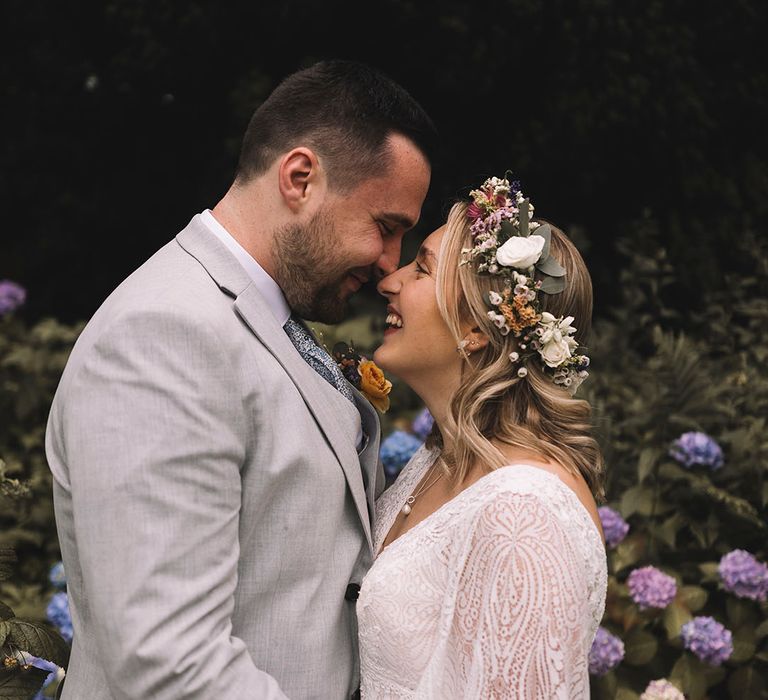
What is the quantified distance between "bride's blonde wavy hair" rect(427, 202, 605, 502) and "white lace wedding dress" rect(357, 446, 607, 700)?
0.24 meters

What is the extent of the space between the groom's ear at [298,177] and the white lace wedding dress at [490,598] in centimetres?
85

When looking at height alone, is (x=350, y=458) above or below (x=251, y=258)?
below

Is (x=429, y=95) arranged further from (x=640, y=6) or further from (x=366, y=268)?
(x=366, y=268)

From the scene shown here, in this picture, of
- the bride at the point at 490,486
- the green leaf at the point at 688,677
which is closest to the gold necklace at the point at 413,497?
the bride at the point at 490,486

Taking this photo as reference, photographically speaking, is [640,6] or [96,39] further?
[96,39]

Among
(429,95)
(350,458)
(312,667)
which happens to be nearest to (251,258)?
(350,458)

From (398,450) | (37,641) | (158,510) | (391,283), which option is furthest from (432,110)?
(158,510)

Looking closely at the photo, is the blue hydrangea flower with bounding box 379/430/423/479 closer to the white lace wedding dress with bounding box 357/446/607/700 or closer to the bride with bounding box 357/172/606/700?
the bride with bounding box 357/172/606/700

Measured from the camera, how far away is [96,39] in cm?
583

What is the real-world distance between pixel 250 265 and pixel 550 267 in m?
0.84

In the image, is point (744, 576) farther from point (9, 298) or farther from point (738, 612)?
point (9, 298)

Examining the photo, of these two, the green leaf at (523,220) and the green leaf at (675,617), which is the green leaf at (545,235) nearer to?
the green leaf at (523,220)

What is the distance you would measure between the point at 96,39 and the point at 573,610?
500cm

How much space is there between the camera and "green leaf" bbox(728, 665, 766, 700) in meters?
3.28
